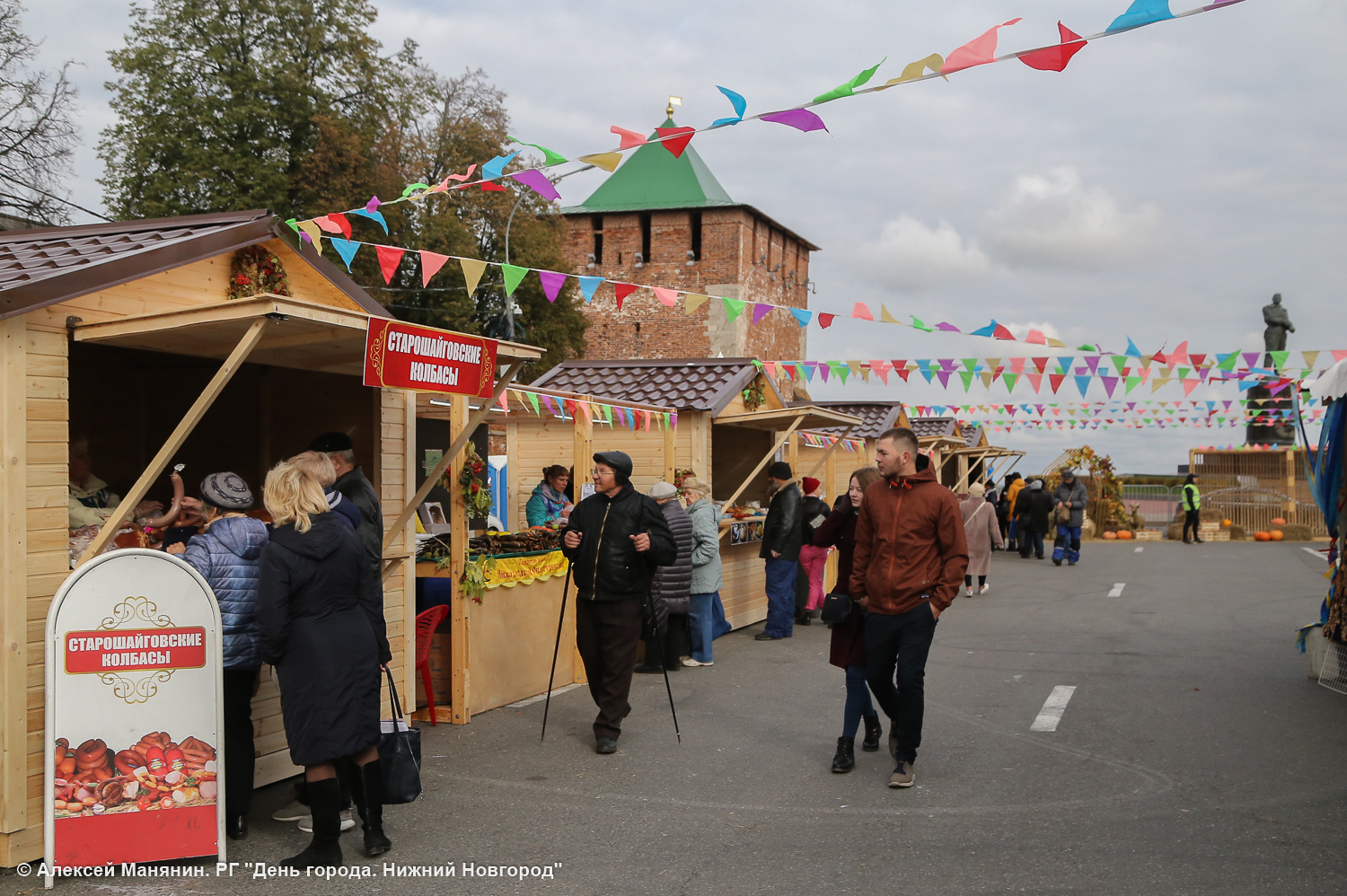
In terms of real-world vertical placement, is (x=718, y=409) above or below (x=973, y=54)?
below

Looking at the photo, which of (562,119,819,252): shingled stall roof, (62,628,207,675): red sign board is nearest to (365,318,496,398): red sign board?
(62,628,207,675): red sign board

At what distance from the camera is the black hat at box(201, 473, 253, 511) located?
5078mm

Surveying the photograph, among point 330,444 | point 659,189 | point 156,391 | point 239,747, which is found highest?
point 659,189

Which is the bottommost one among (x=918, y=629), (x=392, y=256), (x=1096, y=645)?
(x=1096, y=645)

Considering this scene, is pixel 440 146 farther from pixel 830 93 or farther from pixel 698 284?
pixel 830 93

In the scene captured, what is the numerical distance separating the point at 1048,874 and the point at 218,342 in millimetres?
5108

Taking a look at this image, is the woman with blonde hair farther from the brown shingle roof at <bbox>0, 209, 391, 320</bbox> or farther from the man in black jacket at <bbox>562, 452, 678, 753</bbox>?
the man in black jacket at <bbox>562, 452, 678, 753</bbox>

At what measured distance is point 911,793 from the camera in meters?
6.07

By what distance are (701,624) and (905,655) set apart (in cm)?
439

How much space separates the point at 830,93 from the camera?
19.6 ft

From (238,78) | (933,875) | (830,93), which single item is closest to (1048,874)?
(933,875)

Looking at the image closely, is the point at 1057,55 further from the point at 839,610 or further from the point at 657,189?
the point at 657,189

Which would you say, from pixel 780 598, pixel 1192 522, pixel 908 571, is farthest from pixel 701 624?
pixel 1192 522

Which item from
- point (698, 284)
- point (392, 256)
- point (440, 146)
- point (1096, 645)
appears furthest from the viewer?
point (698, 284)
